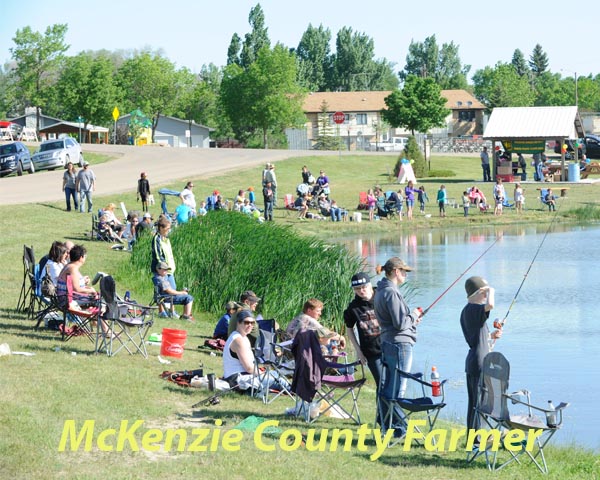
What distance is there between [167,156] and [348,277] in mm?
40564

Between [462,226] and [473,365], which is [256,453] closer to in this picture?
[473,365]

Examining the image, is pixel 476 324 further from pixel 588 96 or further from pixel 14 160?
pixel 588 96

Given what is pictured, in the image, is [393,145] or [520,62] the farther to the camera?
[520,62]

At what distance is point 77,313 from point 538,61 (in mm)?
169519

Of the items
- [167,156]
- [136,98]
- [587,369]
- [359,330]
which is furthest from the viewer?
[136,98]

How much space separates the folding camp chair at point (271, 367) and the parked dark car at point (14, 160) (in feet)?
123

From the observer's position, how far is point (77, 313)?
47.0ft

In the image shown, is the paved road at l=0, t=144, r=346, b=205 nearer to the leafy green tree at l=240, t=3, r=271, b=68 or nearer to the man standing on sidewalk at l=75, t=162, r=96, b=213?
the man standing on sidewalk at l=75, t=162, r=96, b=213

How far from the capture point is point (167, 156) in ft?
199

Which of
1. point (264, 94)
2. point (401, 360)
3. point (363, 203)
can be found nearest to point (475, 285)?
point (401, 360)

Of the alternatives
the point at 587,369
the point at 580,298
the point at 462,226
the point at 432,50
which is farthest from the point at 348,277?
the point at 432,50

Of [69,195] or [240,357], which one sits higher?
[69,195]

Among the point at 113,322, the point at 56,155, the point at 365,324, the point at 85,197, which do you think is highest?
the point at 56,155

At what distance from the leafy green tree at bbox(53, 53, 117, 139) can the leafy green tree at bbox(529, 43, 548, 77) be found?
103065 mm
